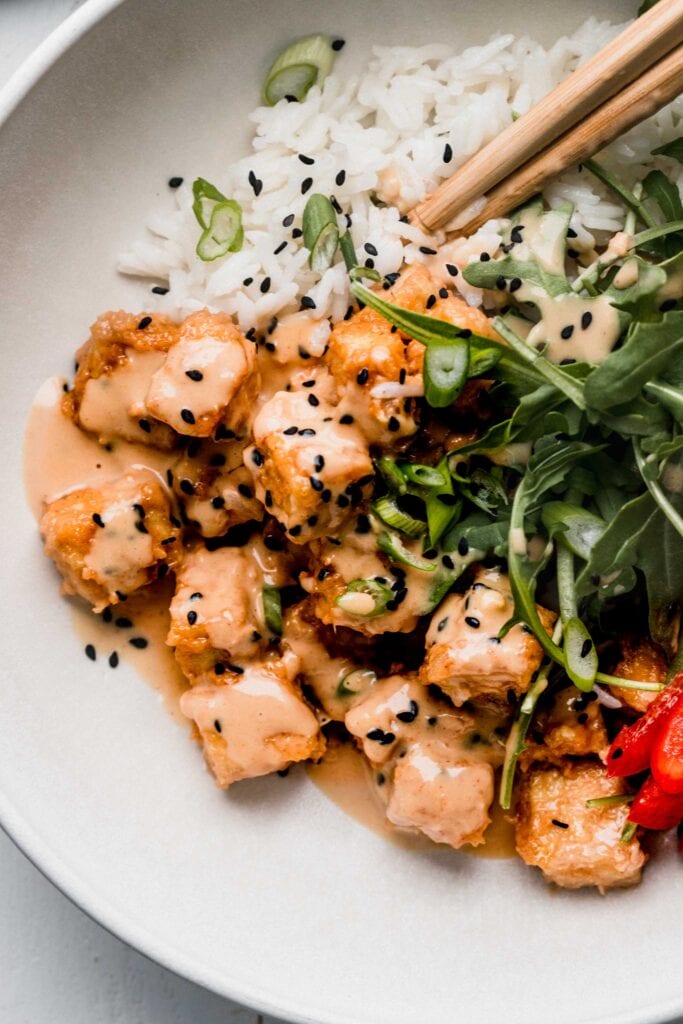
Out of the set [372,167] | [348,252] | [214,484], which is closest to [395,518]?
[214,484]

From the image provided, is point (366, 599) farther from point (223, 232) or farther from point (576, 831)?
point (223, 232)

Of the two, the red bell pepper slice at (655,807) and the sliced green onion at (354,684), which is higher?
the sliced green onion at (354,684)

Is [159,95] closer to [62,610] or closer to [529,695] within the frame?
[62,610]

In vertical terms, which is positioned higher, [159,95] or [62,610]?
[159,95]

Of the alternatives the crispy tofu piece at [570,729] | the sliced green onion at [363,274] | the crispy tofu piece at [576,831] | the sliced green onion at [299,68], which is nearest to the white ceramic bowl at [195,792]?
the sliced green onion at [299,68]

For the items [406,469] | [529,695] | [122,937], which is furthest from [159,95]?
[122,937]

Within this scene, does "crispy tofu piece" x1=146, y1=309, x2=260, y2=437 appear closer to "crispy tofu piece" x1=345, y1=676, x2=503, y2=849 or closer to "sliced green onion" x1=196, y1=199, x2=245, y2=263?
"sliced green onion" x1=196, y1=199, x2=245, y2=263

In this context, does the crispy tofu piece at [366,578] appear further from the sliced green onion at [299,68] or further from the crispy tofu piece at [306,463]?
the sliced green onion at [299,68]
